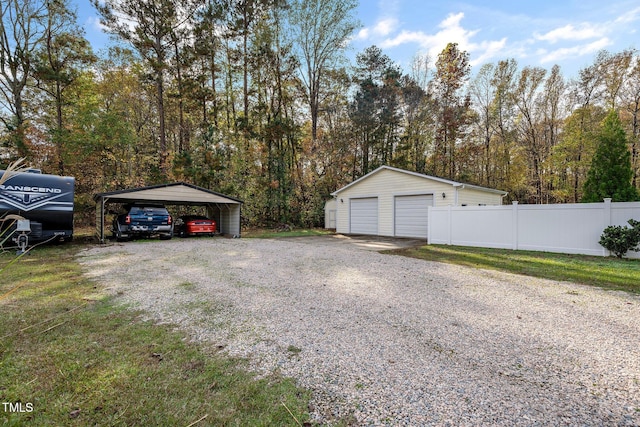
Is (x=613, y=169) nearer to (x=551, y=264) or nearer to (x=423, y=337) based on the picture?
(x=551, y=264)

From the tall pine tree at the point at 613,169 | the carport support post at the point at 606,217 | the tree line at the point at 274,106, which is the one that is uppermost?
the tree line at the point at 274,106

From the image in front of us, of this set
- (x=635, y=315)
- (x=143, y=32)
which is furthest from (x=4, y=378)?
(x=143, y=32)

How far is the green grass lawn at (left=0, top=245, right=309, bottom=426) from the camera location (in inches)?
72.8

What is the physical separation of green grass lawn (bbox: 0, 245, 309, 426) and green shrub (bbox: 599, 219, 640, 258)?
29.9 ft

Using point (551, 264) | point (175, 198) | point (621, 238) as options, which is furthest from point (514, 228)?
point (175, 198)

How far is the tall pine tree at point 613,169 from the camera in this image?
12.9 meters

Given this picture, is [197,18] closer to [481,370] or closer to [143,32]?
[143,32]

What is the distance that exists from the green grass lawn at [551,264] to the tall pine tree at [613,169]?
841cm

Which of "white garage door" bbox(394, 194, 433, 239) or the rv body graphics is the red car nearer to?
the rv body graphics

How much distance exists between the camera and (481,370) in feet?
7.97

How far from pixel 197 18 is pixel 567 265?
21.8m

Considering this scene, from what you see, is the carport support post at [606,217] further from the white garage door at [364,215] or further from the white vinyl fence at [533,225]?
the white garage door at [364,215]

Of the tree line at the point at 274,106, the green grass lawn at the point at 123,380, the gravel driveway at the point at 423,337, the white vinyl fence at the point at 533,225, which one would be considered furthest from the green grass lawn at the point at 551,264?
the tree line at the point at 274,106

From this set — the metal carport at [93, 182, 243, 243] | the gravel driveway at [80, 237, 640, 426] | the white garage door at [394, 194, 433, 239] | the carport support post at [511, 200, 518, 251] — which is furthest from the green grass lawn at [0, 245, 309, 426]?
the white garage door at [394, 194, 433, 239]
